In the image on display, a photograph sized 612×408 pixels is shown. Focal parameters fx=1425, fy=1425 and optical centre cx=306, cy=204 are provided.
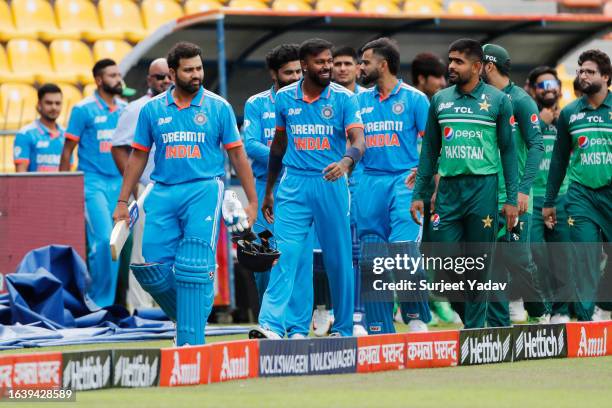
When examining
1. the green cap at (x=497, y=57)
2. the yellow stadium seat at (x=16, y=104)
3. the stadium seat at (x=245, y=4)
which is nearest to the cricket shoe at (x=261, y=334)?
the green cap at (x=497, y=57)

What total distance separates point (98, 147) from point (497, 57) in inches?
210

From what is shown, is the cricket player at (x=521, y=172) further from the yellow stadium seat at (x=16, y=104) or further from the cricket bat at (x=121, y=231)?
the yellow stadium seat at (x=16, y=104)

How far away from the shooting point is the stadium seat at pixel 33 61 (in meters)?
21.0

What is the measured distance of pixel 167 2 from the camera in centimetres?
2306

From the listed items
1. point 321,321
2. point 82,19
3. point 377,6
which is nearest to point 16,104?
point 82,19

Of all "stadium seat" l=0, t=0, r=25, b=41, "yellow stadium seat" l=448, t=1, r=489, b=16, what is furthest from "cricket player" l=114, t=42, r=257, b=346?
"yellow stadium seat" l=448, t=1, r=489, b=16

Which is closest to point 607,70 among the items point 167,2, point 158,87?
point 158,87

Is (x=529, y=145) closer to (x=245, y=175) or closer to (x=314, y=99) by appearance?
(x=314, y=99)

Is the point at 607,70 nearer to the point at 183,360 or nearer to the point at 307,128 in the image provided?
the point at 307,128

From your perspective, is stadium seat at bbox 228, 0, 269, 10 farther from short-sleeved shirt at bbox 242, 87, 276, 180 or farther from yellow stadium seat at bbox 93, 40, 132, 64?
short-sleeved shirt at bbox 242, 87, 276, 180

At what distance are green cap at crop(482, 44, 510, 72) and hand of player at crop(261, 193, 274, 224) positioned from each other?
233cm

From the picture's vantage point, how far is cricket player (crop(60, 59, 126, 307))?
15711 mm

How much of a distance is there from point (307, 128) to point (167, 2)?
40.3 feet

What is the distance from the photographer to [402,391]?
8352mm
